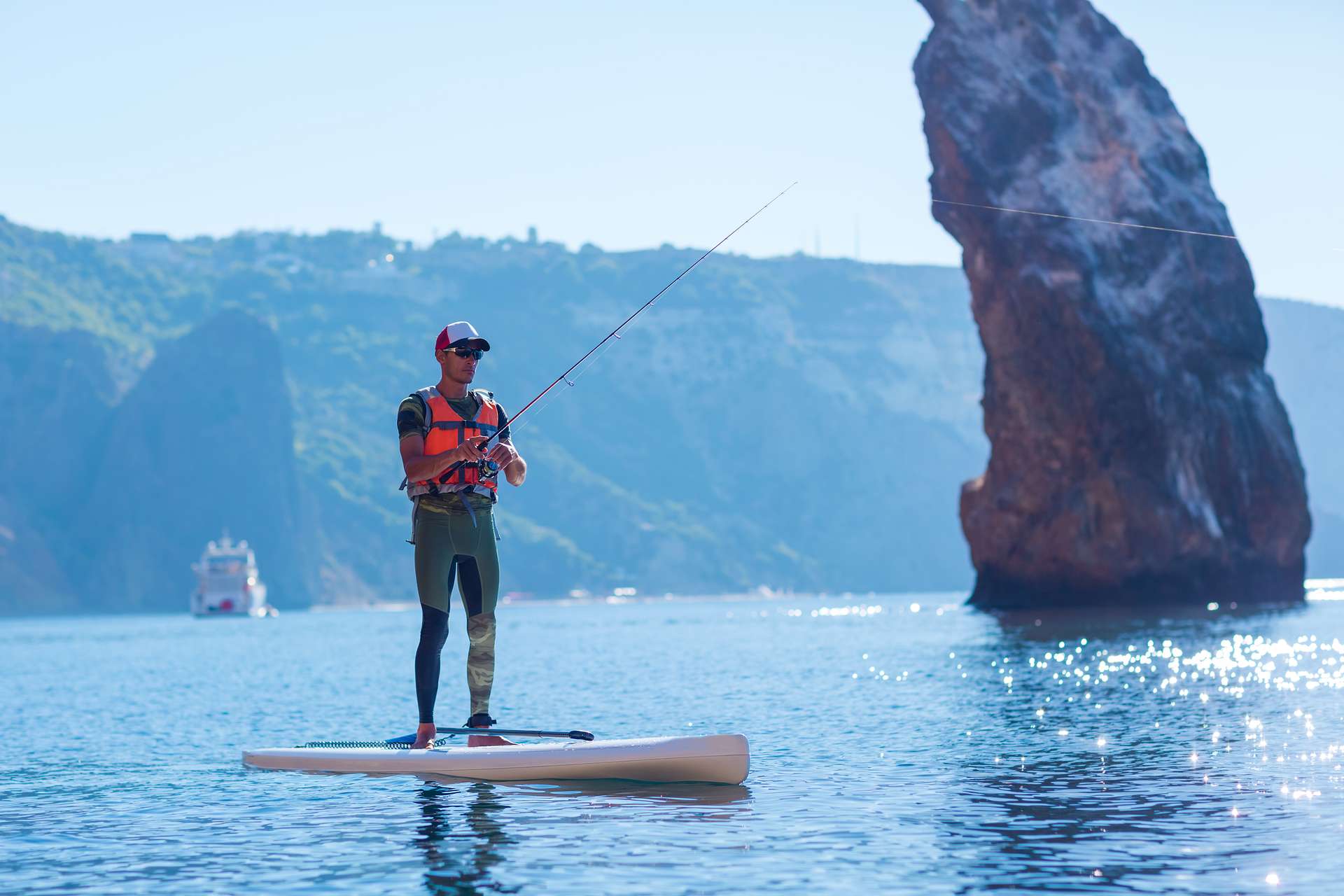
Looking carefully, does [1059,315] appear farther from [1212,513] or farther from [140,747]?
[140,747]

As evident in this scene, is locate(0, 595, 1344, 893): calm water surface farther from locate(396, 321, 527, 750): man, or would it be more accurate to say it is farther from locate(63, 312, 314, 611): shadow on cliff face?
locate(63, 312, 314, 611): shadow on cliff face

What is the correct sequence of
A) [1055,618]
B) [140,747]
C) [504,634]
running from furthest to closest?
[504,634] < [1055,618] < [140,747]

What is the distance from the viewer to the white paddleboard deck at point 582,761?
13.0 metres

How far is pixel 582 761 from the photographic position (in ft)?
43.8

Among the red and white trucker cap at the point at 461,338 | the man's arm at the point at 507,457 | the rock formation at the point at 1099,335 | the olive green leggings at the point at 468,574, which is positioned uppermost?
the rock formation at the point at 1099,335

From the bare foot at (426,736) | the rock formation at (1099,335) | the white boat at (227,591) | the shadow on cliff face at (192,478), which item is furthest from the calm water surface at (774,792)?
the shadow on cliff face at (192,478)

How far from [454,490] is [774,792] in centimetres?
350

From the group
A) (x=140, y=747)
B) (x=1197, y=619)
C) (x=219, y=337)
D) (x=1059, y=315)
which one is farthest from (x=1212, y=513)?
(x=219, y=337)

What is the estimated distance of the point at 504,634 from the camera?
72.1 metres

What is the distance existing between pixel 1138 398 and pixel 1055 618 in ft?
33.3

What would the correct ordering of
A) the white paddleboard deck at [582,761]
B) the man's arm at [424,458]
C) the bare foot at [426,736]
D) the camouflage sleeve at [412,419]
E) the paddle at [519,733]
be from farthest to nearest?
1. the bare foot at [426,736]
2. the paddle at [519,733]
3. the camouflage sleeve at [412,419]
4. the man's arm at [424,458]
5. the white paddleboard deck at [582,761]

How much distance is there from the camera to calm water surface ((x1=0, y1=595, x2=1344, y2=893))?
31.0 feet

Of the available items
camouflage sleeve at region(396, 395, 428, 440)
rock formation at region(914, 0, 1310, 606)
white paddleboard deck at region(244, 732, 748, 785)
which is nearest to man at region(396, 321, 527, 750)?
camouflage sleeve at region(396, 395, 428, 440)

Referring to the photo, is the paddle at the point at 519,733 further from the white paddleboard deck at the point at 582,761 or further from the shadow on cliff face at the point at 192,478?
the shadow on cliff face at the point at 192,478
